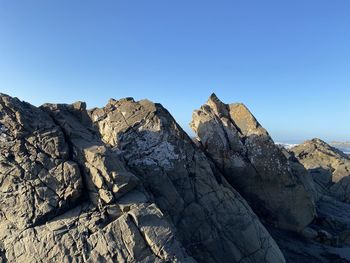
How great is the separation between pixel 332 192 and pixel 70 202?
98.1ft

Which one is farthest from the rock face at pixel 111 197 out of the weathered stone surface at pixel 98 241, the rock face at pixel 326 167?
the rock face at pixel 326 167

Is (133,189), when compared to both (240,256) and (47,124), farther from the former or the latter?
(240,256)

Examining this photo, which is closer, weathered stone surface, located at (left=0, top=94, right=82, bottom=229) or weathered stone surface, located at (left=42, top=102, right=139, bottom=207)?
weathered stone surface, located at (left=0, top=94, right=82, bottom=229)

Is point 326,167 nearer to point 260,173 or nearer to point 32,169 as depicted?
point 260,173

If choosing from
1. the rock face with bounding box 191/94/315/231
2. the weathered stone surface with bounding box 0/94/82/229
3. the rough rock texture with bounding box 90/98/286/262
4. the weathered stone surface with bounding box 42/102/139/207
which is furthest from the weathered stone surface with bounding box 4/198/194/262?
the rock face with bounding box 191/94/315/231

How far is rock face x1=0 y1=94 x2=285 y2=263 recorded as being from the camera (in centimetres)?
1393

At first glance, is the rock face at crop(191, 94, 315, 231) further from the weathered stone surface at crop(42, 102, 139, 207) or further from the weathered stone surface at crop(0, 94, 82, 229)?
the weathered stone surface at crop(0, 94, 82, 229)

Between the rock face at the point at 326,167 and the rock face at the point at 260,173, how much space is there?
36.2 feet

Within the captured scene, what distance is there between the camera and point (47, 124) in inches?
676

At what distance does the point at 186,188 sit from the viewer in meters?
20.4

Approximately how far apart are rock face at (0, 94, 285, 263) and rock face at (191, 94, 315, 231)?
3796mm

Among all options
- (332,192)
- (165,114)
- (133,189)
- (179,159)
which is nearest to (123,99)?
(165,114)

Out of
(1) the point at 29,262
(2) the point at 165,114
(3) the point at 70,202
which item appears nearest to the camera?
(1) the point at 29,262

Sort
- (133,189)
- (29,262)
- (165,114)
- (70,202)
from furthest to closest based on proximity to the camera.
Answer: (165,114) < (133,189) < (70,202) < (29,262)
